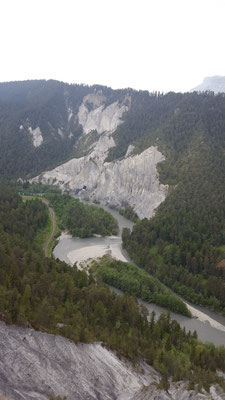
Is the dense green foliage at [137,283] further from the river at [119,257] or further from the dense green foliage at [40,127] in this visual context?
the dense green foliage at [40,127]

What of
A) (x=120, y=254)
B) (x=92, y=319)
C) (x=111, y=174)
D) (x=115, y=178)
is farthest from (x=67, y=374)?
(x=111, y=174)

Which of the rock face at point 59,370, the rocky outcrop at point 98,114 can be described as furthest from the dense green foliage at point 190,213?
the rocky outcrop at point 98,114

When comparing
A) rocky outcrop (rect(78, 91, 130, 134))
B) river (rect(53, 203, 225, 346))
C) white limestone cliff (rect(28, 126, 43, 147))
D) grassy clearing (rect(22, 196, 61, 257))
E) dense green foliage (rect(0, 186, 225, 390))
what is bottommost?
river (rect(53, 203, 225, 346))

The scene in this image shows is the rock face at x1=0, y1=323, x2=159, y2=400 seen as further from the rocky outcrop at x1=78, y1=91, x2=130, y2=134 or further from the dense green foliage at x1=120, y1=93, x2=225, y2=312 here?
the rocky outcrop at x1=78, y1=91, x2=130, y2=134

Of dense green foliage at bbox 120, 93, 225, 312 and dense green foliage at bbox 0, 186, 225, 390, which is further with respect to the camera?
dense green foliage at bbox 120, 93, 225, 312

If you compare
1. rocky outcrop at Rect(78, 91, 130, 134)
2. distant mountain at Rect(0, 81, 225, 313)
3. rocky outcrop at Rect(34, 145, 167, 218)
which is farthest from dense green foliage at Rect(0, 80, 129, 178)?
rocky outcrop at Rect(34, 145, 167, 218)
